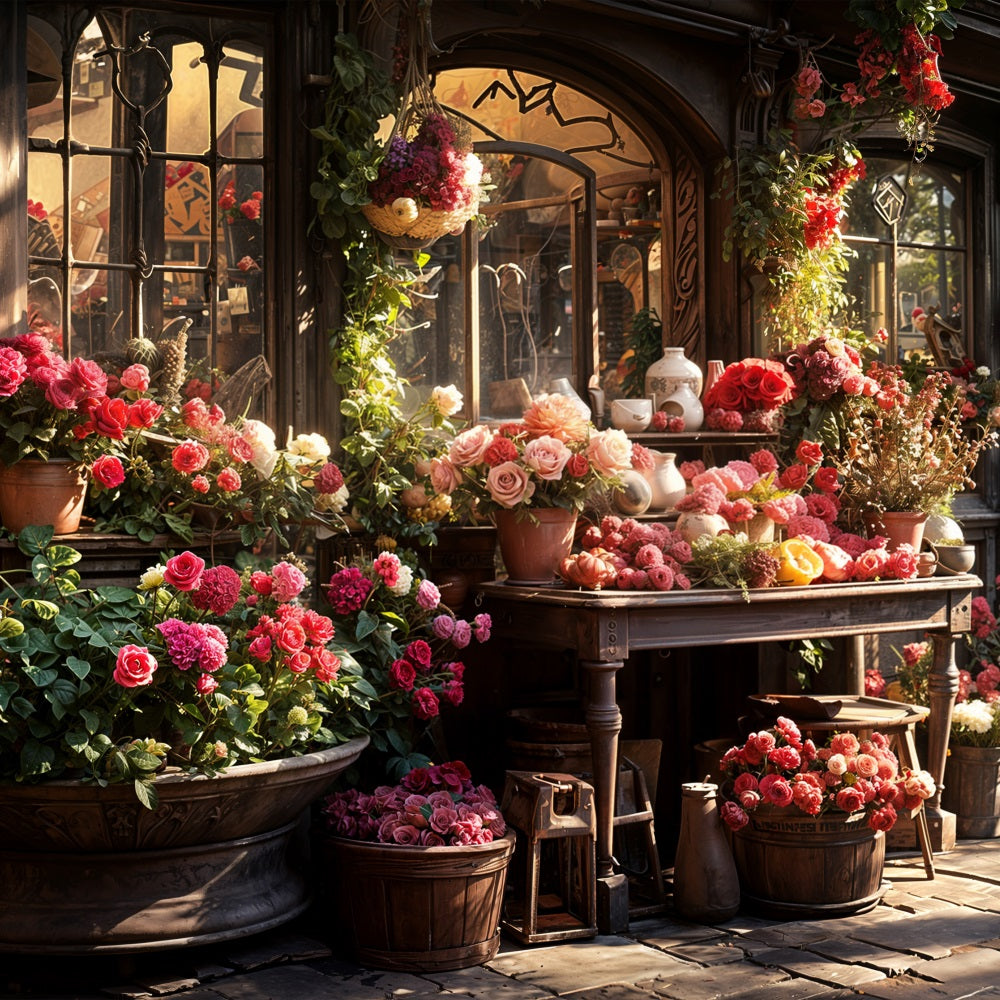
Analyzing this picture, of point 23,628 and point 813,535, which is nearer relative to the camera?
point 23,628

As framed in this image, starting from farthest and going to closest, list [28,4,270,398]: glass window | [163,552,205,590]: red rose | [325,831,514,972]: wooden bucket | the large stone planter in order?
[28,4,270,398]: glass window → [325,831,514,972]: wooden bucket → [163,552,205,590]: red rose → the large stone planter

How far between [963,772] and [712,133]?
3.07m

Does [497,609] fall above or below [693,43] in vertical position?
below

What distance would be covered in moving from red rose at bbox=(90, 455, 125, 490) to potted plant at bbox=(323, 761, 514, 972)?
1.31 metres

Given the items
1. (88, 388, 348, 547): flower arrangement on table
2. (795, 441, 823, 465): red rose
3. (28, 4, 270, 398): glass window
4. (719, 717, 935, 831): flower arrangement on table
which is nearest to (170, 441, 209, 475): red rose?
(88, 388, 348, 547): flower arrangement on table

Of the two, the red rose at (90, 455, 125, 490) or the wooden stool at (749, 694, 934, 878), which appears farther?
the wooden stool at (749, 694, 934, 878)

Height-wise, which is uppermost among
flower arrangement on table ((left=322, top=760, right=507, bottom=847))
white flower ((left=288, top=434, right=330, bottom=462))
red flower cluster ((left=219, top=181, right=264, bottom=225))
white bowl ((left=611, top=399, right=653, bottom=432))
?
red flower cluster ((left=219, top=181, right=264, bottom=225))

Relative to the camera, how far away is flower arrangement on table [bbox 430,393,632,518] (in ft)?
16.6

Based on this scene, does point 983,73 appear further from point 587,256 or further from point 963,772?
point 963,772

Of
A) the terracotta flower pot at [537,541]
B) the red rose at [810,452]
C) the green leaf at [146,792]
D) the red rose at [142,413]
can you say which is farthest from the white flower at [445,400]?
the green leaf at [146,792]

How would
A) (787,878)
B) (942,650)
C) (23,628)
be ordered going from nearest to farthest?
(23,628) < (787,878) < (942,650)

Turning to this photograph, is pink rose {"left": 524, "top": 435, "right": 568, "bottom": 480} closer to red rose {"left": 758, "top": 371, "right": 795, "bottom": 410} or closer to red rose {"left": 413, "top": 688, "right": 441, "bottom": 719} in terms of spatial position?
red rose {"left": 413, "top": 688, "right": 441, "bottom": 719}

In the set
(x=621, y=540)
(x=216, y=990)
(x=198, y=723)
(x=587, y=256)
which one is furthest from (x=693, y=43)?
(x=216, y=990)

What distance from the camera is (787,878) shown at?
5039 mm
